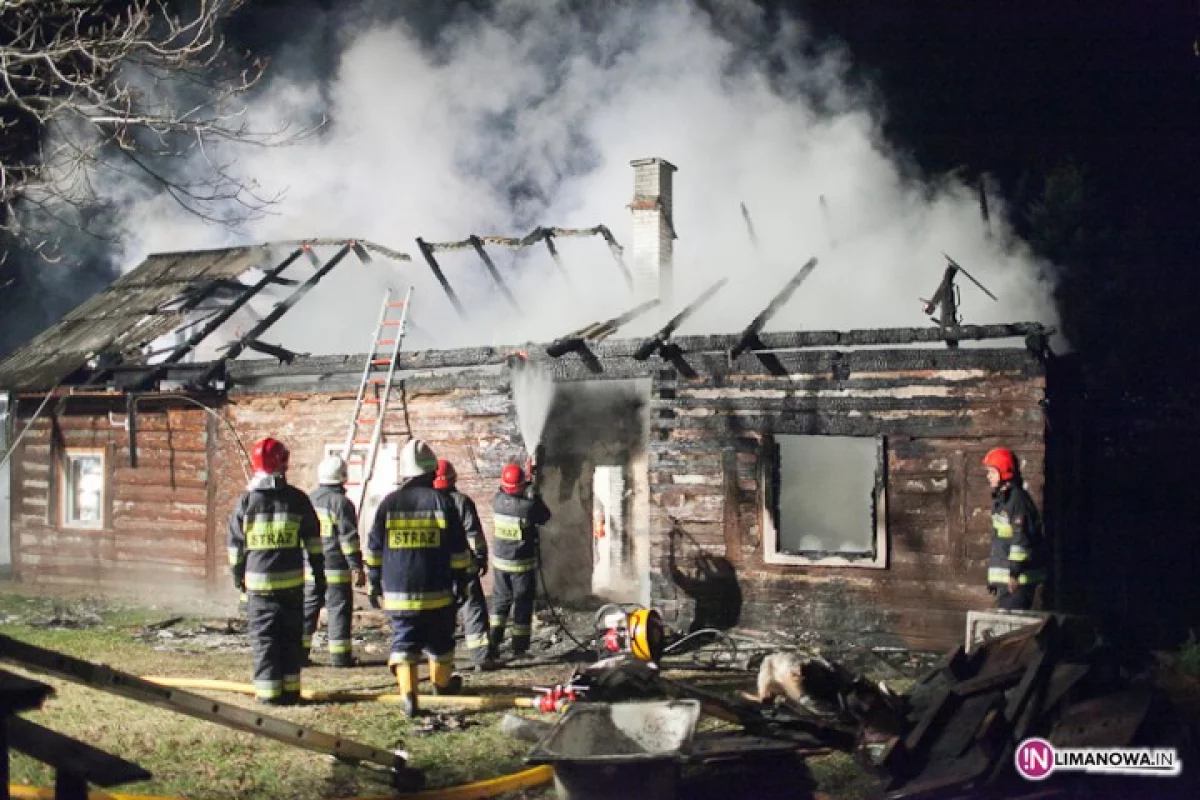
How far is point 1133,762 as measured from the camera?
4.56 metres

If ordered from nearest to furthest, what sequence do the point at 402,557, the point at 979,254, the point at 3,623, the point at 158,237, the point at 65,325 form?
1. the point at 402,557
2. the point at 3,623
3. the point at 65,325
4. the point at 979,254
5. the point at 158,237

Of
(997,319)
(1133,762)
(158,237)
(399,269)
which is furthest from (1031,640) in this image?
(158,237)

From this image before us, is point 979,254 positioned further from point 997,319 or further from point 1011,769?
point 1011,769

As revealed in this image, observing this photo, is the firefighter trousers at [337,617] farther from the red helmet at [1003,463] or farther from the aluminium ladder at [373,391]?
the red helmet at [1003,463]

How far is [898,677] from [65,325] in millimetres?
14599

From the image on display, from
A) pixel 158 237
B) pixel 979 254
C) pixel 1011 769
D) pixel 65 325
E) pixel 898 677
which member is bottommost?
pixel 898 677

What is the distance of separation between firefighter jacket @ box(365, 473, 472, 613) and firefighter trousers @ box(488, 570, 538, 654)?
6.84 feet

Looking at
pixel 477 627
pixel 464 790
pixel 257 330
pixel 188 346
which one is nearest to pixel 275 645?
pixel 477 627


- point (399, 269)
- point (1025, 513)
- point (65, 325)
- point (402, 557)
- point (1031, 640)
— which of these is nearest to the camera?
point (1031, 640)

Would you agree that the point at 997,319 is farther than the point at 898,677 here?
Yes

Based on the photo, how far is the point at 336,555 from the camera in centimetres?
827

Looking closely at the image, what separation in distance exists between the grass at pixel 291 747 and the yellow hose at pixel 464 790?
85 mm

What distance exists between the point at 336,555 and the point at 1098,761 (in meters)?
6.29

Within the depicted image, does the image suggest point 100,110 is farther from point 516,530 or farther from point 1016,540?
point 1016,540
